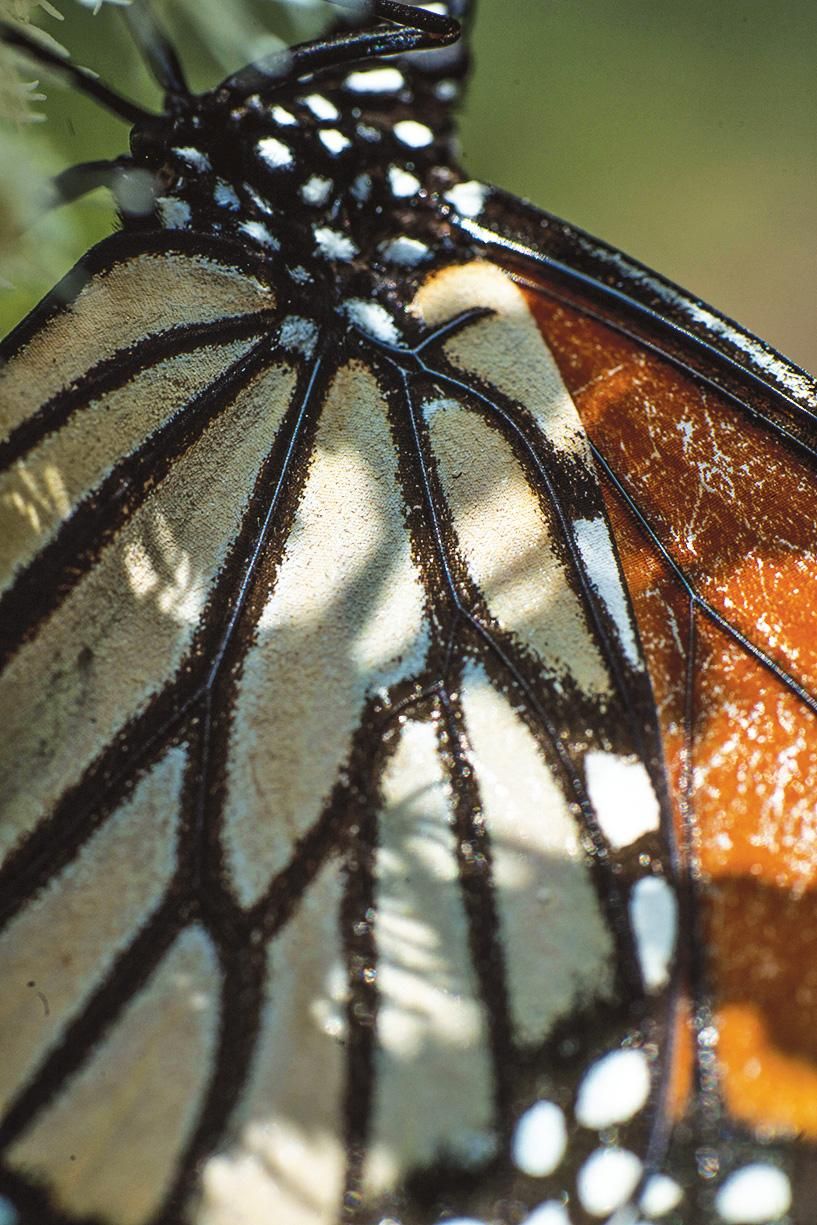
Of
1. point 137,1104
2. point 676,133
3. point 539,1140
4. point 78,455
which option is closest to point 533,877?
point 539,1140

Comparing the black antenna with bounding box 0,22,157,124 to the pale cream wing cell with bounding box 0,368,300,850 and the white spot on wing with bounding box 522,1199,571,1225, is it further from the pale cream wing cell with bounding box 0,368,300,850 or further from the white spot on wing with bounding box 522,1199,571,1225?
the white spot on wing with bounding box 522,1199,571,1225

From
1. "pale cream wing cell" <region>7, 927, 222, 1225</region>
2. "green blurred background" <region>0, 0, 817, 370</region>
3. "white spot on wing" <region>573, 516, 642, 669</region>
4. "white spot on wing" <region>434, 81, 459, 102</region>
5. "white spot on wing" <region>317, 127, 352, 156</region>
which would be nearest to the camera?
"pale cream wing cell" <region>7, 927, 222, 1225</region>

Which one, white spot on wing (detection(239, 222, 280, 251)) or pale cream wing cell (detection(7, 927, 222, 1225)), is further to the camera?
white spot on wing (detection(239, 222, 280, 251))

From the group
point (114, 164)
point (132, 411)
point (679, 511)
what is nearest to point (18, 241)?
point (114, 164)

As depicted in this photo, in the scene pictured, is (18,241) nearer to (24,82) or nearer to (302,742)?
(24,82)

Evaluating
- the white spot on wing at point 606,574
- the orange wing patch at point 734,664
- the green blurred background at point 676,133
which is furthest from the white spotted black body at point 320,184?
the green blurred background at point 676,133

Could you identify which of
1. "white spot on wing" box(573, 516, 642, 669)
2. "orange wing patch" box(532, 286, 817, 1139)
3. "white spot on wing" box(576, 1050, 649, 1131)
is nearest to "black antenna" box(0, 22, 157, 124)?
"orange wing patch" box(532, 286, 817, 1139)

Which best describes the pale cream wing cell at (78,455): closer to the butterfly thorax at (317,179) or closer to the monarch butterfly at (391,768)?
the monarch butterfly at (391,768)
